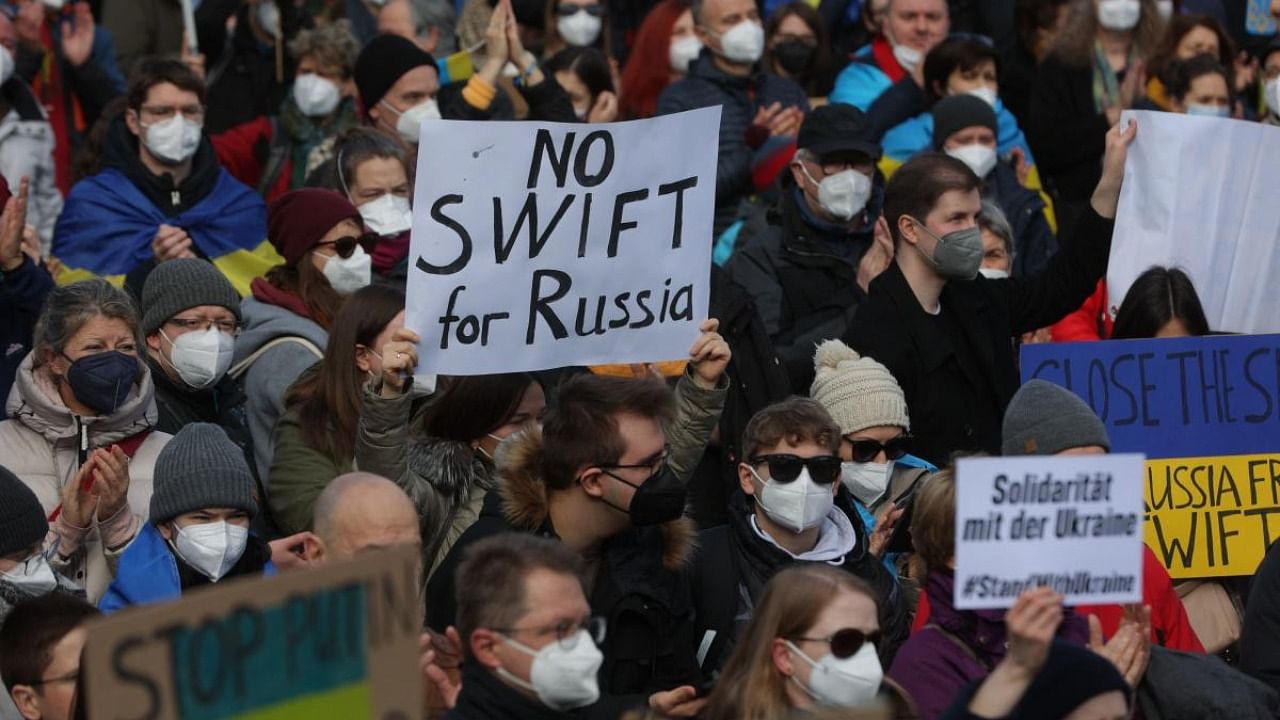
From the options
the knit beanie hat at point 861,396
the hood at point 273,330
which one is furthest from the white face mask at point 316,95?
the knit beanie hat at point 861,396

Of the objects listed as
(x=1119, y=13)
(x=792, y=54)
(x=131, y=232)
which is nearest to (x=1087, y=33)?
(x=1119, y=13)

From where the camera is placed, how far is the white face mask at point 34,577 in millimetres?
6883

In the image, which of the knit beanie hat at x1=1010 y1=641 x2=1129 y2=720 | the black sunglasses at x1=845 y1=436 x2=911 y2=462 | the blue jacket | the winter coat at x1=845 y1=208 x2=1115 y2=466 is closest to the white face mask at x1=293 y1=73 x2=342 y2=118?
the winter coat at x1=845 y1=208 x2=1115 y2=466

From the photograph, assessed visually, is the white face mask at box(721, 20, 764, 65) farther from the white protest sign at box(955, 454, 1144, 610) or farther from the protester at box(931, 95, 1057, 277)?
the white protest sign at box(955, 454, 1144, 610)

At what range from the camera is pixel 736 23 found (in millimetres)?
11914

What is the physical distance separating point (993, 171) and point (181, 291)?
4375 mm

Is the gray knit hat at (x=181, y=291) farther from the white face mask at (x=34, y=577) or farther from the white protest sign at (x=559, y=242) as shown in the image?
the white face mask at (x=34, y=577)

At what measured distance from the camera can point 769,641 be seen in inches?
231

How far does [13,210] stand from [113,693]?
14.7 feet

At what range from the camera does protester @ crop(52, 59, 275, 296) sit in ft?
33.1

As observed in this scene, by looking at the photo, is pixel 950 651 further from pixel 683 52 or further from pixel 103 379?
pixel 683 52

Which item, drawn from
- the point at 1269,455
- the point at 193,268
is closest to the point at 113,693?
the point at 193,268

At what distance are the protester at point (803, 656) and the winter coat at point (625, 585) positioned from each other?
0.65 meters

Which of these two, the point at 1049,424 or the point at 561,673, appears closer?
the point at 561,673
